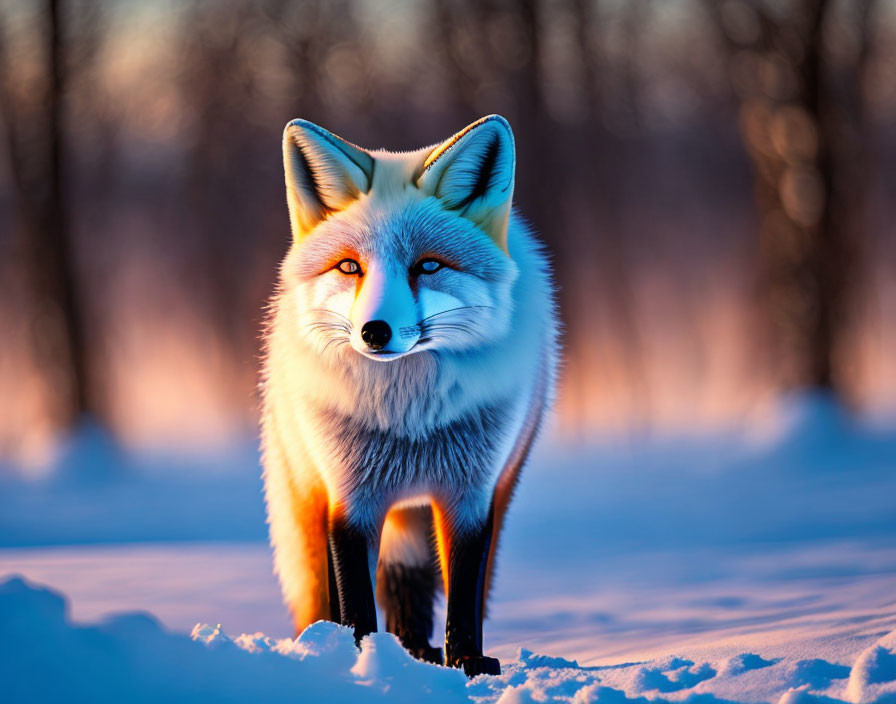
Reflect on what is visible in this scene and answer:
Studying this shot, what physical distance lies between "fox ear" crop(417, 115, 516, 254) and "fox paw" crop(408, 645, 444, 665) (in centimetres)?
137

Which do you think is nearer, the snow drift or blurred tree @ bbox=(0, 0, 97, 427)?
the snow drift

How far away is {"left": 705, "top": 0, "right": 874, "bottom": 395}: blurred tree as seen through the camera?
7223 millimetres

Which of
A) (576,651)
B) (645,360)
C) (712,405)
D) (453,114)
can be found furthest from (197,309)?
(576,651)

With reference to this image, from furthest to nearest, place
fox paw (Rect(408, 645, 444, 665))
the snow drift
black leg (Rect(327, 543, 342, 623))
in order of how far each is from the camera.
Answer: fox paw (Rect(408, 645, 444, 665)), black leg (Rect(327, 543, 342, 623)), the snow drift

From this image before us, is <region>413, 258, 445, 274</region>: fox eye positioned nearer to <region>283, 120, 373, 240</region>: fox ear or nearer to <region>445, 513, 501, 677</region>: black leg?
<region>283, 120, 373, 240</region>: fox ear

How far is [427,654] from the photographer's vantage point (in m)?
2.68

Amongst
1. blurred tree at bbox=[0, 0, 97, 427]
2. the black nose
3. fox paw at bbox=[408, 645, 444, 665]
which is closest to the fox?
the black nose

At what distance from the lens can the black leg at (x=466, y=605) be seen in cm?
230

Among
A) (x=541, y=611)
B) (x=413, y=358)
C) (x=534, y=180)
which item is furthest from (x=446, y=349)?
(x=534, y=180)

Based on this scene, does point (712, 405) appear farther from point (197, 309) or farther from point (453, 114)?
point (197, 309)

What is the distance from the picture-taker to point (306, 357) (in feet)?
7.72

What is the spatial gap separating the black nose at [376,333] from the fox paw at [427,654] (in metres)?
1.20

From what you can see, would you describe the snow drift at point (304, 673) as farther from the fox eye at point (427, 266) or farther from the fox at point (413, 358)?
the fox eye at point (427, 266)

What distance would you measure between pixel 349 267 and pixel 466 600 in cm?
100
